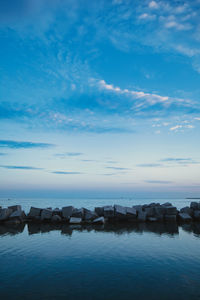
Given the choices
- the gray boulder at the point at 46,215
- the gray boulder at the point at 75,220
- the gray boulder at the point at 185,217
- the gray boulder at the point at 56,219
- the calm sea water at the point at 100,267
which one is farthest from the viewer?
the gray boulder at the point at 185,217

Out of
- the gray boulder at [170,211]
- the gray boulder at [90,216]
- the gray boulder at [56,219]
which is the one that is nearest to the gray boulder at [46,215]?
the gray boulder at [56,219]

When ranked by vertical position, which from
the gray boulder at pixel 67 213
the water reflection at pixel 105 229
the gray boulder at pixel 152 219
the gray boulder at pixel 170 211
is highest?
the gray boulder at pixel 170 211

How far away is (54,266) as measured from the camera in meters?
9.72

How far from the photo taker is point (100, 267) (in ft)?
31.7

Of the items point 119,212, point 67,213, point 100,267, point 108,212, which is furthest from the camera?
point 108,212

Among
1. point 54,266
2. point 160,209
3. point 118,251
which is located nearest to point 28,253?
point 54,266

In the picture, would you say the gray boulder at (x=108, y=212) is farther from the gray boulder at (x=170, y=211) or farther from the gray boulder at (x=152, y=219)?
the gray boulder at (x=170, y=211)

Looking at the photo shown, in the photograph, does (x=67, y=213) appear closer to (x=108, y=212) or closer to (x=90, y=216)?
(x=90, y=216)

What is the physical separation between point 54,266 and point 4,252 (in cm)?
393

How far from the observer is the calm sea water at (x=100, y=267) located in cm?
724

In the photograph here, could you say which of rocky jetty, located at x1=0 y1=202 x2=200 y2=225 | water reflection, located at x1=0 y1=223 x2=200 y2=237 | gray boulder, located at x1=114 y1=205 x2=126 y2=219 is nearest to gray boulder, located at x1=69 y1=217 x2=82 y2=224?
rocky jetty, located at x1=0 y1=202 x2=200 y2=225

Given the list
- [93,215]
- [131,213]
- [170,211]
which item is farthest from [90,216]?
[170,211]

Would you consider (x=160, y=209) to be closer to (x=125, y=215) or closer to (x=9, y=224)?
(x=125, y=215)

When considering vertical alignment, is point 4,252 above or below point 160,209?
below
